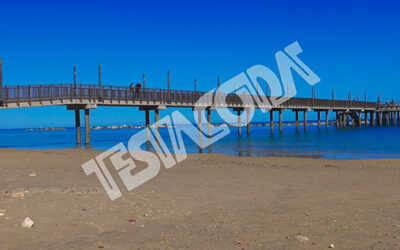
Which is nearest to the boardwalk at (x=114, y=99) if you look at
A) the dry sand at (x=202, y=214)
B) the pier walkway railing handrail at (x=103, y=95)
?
the pier walkway railing handrail at (x=103, y=95)

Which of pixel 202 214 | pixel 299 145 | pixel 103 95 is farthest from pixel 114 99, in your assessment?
pixel 202 214

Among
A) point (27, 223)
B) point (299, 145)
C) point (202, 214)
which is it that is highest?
point (27, 223)

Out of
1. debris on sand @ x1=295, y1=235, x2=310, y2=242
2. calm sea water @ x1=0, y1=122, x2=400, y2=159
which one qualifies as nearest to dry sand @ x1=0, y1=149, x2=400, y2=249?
Result: debris on sand @ x1=295, y1=235, x2=310, y2=242

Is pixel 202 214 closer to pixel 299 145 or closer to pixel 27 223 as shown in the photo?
pixel 27 223

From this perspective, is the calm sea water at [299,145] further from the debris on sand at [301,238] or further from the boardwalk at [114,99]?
the debris on sand at [301,238]

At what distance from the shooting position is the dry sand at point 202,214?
5.19 meters

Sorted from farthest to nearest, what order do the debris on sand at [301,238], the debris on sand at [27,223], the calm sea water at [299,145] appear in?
1. the calm sea water at [299,145]
2. the debris on sand at [27,223]
3. the debris on sand at [301,238]

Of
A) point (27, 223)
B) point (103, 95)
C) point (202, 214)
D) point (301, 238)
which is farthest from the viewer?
point (103, 95)

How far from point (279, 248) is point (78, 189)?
562cm

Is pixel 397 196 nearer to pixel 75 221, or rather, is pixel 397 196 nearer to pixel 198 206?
pixel 198 206

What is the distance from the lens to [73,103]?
32.0 m

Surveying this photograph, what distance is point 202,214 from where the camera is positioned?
6953 mm

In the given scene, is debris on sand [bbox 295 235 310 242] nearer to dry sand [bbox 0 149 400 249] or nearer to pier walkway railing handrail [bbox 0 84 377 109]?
dry sand [bbox 0 149 400 249]

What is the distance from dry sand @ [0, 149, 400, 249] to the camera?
5.19m
